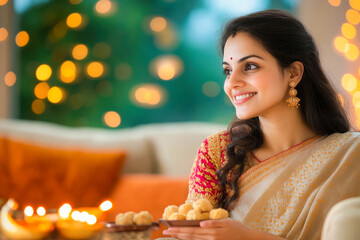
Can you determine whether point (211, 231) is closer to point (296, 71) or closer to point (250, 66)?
point (250, 66)

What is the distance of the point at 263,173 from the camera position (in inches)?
84.5

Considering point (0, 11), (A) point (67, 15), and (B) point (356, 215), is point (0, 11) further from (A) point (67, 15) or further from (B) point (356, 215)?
(B) point (356, 215)

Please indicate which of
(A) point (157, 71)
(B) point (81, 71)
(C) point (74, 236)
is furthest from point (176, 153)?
(C) point (74, 236)

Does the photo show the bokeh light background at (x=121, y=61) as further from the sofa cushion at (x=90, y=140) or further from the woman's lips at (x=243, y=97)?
the woman's lips at (x=243, y=97)

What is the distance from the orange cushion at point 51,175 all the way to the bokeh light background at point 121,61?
1.33 metres

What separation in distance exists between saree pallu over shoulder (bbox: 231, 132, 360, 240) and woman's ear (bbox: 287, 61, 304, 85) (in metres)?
0.29

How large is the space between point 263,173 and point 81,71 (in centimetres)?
291

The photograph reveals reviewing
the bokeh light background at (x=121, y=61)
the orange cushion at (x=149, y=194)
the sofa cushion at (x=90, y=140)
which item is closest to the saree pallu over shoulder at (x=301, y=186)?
the orange cushion at (x=149, y=194)

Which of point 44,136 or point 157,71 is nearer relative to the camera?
point 44,136

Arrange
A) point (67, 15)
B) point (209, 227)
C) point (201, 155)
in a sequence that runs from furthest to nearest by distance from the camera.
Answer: point (67, 15), point (201, 155), point (209, 227)

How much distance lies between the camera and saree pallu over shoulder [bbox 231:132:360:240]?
1964 mm

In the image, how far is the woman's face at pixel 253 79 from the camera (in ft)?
6.72

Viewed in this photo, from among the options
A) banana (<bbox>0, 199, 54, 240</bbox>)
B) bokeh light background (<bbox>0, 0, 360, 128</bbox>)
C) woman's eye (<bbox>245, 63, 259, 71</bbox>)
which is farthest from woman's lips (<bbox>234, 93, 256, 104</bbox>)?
bokeh light background (<bbox>0, 0, 360, 128</bbox>)

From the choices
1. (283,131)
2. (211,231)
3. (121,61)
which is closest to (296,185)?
(283,131)
